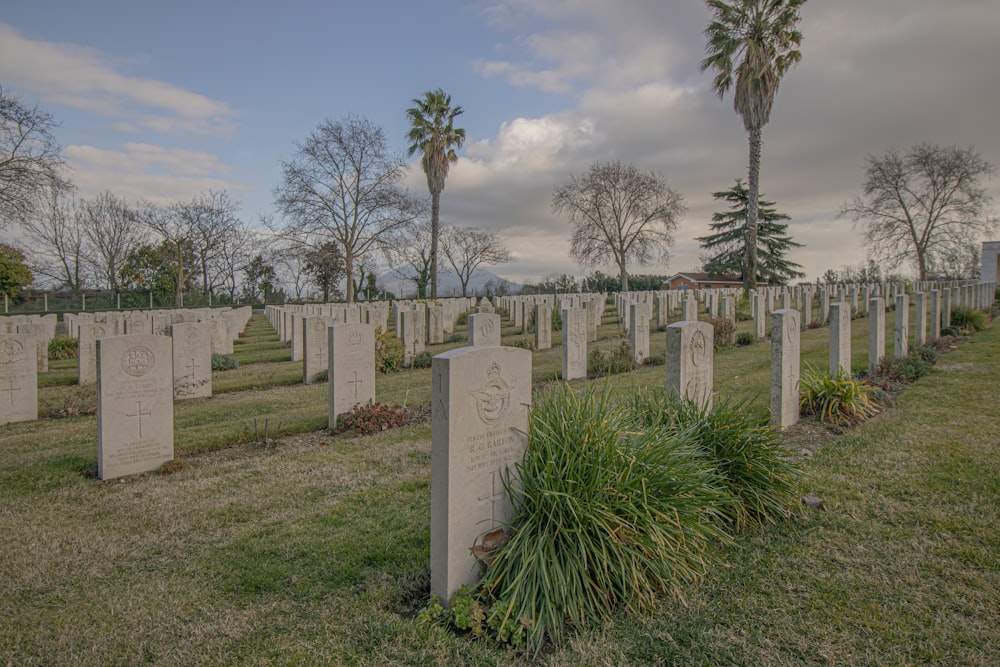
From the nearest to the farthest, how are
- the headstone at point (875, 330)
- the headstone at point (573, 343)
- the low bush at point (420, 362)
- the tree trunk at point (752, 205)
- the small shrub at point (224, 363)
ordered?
the headstone at point (875, 330) → the headstone at point (573, 343) → the low bush at point (420, 362) → the small shrub at point (224, 363) → the tree trunk at point (752, 205)

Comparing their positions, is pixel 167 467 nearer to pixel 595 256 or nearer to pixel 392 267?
pixel 392 267

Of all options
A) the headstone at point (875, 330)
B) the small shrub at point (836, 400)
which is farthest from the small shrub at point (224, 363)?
the headstone at point (875, 330)

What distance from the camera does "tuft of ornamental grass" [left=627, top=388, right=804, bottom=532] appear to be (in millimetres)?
4224

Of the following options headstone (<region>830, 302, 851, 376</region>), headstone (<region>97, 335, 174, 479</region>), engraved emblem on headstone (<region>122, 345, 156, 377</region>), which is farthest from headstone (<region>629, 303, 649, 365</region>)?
engraved emblem on headstone (<region>122, 345, 156, 377</region>)

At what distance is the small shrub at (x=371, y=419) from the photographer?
24.9 feet

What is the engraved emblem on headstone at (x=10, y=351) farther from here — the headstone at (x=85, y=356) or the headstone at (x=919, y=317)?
the headstone at (x=919, y=317)

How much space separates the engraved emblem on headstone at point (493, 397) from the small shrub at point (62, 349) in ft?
56.5

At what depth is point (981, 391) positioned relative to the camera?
27.9ft

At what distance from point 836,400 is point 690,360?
295 centimetres

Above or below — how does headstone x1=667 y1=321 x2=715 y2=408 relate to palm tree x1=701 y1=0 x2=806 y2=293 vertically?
below

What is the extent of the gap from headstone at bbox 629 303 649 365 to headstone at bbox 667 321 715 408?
22.0 ft

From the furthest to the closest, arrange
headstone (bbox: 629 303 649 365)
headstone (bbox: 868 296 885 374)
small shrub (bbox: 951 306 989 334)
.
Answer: small shrub (bbox: 951 306 989 334) < headstone (bbox: 629 303 649 365) < headstone (bbox: 868 296 885 374)

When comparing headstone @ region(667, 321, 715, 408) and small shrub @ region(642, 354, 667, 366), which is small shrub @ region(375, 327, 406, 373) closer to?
small shrub @ region(642, 354, 667, 366)

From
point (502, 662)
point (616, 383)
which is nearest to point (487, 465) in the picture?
point (502, 662)
